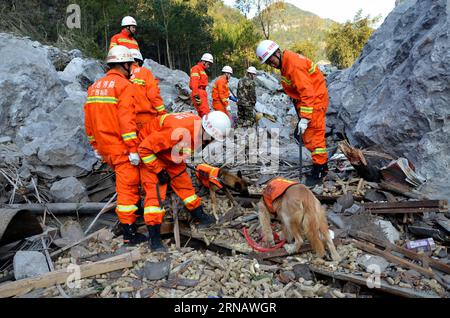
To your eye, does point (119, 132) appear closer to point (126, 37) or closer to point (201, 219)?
point (201, 219)

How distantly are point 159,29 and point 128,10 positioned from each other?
7.65 ft

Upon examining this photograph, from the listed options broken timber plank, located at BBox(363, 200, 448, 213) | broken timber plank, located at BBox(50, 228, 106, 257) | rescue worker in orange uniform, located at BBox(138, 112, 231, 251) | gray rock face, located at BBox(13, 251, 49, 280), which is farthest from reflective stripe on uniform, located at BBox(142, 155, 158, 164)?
broken timber plank, located at BBox(363, 200, 448, 213)

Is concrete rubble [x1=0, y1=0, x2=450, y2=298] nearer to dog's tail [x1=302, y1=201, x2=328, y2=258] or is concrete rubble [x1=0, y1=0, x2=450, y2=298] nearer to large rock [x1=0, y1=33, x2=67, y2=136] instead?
large rock [x1=0, y1=33, x2=67, y2=136]

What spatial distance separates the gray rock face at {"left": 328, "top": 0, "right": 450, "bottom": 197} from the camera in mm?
5441

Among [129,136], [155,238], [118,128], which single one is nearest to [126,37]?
[118,128]

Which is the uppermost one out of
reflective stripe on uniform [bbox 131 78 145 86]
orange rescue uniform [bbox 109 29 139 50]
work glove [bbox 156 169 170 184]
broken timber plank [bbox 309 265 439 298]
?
orange rescue uniform [bbox 109 29 139 50]

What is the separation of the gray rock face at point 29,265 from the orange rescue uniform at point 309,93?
4122 mm

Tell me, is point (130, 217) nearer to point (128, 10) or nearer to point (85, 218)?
point (85, 218)

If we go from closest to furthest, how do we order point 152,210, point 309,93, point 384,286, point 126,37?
point 384,286 → point 152,210 → point 309,93 → point 126,37

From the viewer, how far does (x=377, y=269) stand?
3.74 metres

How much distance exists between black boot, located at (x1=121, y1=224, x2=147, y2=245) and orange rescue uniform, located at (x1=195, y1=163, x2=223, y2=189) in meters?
1.16

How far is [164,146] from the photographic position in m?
4.19

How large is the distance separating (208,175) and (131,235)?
4.35 feet
